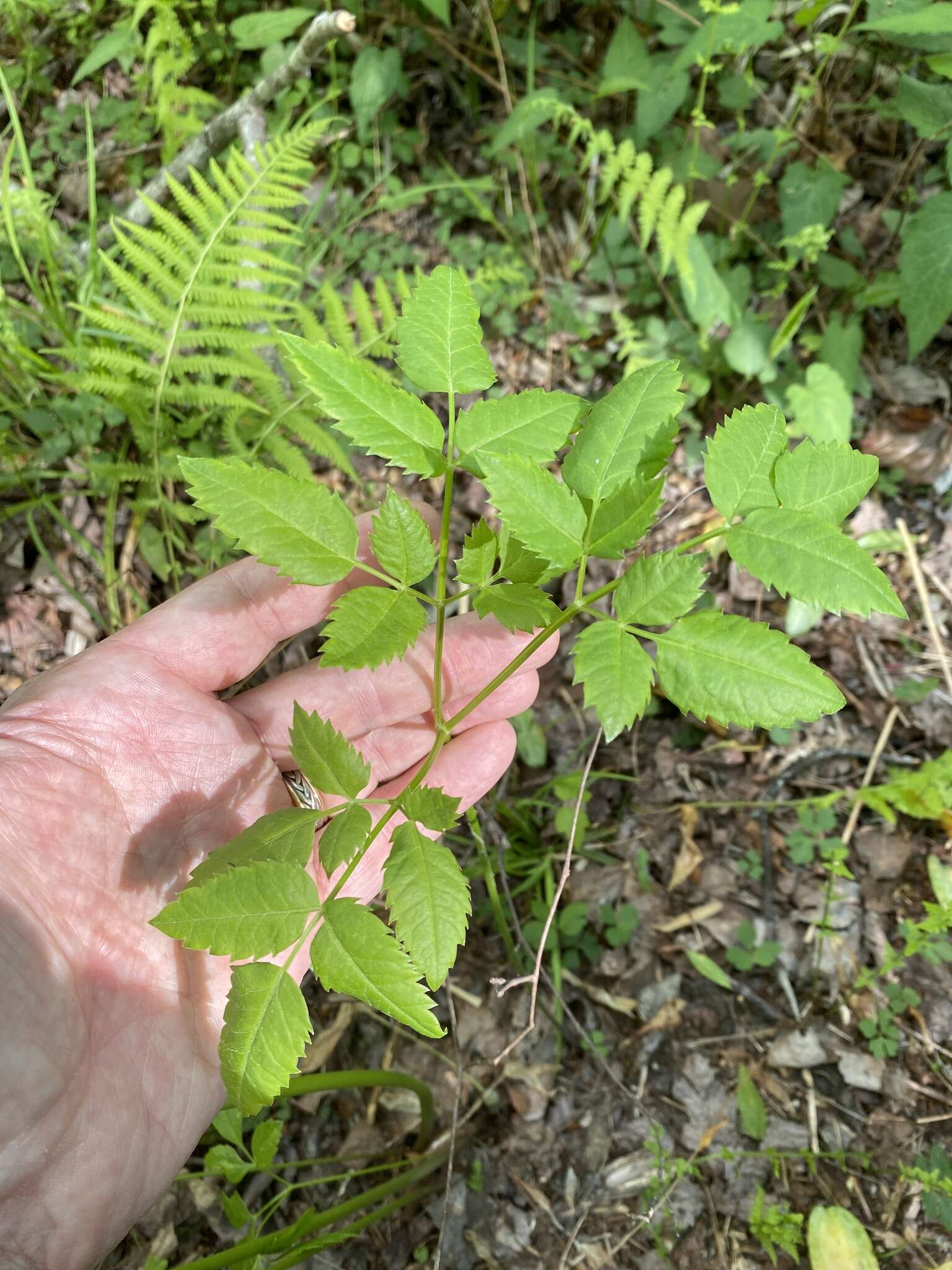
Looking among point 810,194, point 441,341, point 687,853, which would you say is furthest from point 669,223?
point 687,853

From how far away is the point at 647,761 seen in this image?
2.66m

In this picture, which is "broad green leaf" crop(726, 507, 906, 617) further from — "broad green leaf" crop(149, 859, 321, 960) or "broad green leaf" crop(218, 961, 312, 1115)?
"broad green leaf" crop(218, 961, 312, 1115)

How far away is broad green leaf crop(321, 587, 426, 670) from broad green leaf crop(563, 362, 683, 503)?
0.37m

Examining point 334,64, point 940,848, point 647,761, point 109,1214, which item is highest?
point 334,64

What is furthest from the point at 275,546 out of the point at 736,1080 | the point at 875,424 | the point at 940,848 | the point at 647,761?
the point at 875,424

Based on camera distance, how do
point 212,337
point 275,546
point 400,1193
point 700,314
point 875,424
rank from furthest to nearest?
point 875,424, point 700,314, point 212,337, point 400,1193, point 275,546

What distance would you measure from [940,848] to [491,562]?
1859 millimetres

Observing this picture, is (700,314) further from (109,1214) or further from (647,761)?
(109,1214)

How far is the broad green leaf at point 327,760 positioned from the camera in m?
1.45

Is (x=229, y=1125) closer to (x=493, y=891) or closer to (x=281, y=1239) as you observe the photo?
(x=281, y=1239)

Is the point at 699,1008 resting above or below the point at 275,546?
below

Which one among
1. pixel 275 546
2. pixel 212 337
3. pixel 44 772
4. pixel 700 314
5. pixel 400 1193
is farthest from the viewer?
pixel 700 314

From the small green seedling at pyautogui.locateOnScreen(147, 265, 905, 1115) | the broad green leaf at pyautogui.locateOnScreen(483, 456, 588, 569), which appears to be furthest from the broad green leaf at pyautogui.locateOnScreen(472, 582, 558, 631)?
the broad green leaf at pyautogui.locateOnScreen(483, 456, 588, 569)

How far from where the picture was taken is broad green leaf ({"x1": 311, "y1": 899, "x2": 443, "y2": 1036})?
3.97ft
